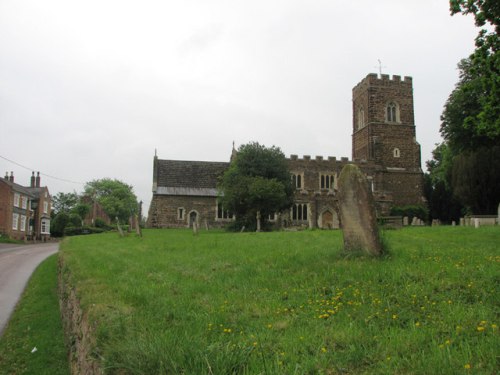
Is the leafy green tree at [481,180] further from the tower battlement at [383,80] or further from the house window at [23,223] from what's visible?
the house window at [23,223]

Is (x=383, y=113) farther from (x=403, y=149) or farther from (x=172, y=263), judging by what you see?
(x=172, y=263)

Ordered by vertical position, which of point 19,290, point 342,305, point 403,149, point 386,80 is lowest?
point 19,290

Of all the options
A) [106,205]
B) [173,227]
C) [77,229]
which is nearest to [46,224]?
[77,229]

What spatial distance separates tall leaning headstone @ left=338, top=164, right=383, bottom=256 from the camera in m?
9.84

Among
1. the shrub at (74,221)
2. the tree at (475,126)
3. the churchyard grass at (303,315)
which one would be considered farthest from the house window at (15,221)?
the churchyard grass at (303,315)

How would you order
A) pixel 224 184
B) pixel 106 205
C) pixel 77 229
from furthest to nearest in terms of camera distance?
pixel 106 205 < pixel 77 229 < pixel 224 184

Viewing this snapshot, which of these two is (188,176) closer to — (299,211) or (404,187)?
(299,211)

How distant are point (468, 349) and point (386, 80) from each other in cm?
5050

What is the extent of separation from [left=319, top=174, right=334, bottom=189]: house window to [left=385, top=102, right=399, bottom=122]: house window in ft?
31.3

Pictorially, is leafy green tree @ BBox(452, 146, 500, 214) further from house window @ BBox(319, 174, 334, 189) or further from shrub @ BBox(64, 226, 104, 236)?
shrub @ BBox(64, 226, 104, 236)

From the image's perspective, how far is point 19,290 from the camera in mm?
16453

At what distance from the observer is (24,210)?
54594mm

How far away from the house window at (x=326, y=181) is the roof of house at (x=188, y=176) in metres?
10.7

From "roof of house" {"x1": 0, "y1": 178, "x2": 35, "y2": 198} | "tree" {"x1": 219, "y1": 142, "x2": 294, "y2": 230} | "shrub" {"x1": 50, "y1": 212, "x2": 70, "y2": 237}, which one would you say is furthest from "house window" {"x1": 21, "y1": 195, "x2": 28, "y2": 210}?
"tree" {"x1": 219, "y1": 142, "x2": 294, "y2": 230}
